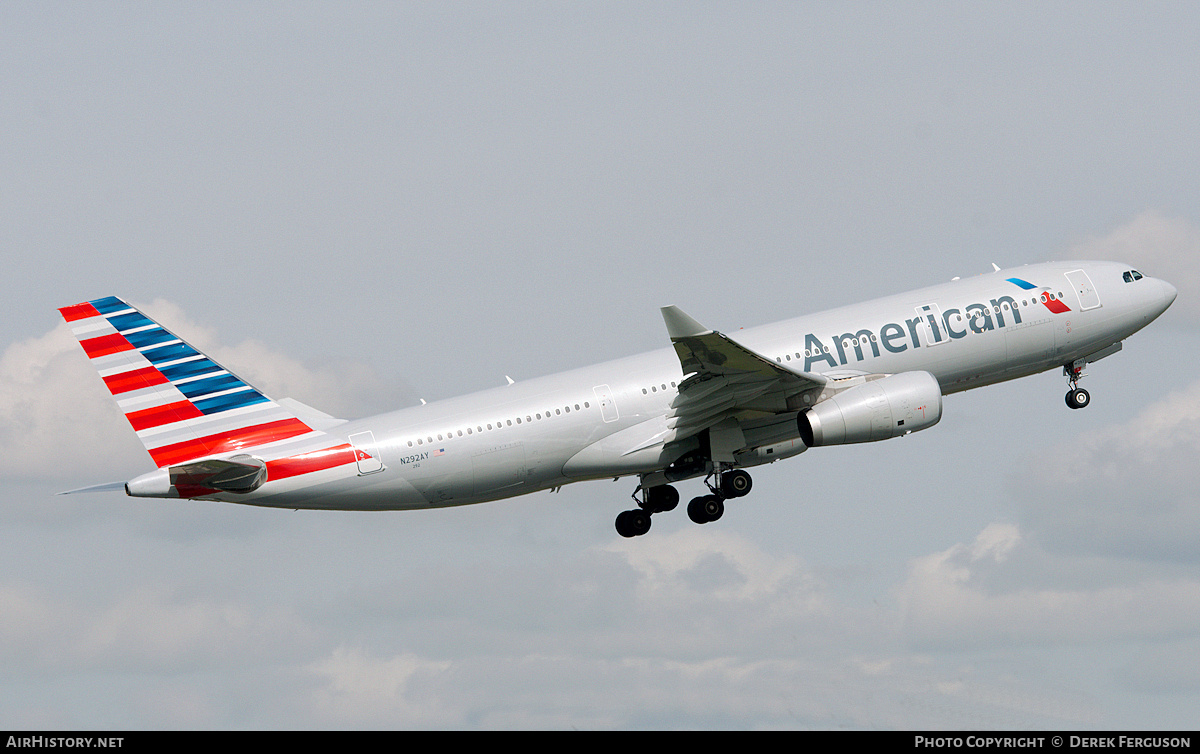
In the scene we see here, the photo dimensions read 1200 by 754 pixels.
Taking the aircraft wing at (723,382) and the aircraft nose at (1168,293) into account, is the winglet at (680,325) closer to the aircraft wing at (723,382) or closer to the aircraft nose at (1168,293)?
the aircraft wing at (723,382)

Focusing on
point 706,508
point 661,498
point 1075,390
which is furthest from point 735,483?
point 1075,390

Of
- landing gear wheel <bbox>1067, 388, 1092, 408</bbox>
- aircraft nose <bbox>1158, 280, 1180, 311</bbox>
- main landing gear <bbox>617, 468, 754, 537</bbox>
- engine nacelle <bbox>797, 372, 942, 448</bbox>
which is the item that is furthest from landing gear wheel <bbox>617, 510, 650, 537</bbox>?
aircraft nose <bbox>1158, 280, 1180, 311</bbox>

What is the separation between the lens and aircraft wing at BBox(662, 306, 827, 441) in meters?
40.6

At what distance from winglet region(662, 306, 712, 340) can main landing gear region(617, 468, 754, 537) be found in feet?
25.4

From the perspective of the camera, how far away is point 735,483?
45.8m

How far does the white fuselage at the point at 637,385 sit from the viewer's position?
41781mm

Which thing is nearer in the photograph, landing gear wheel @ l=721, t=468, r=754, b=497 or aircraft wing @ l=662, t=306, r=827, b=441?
aircraft wing @ l=662, t=306, r=827, b=441

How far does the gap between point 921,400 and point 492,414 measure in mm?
13512

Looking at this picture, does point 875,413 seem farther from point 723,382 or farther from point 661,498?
point 661,498

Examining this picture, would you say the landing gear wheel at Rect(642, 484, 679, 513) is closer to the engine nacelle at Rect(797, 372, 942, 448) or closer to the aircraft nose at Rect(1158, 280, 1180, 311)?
the engine nacelle at Rect(797, 372, 942, 448)
